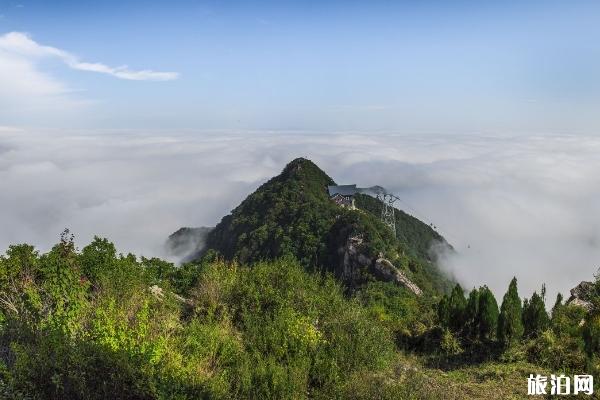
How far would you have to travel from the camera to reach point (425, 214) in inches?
7328

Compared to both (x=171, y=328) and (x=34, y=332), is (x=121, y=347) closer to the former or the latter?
(x=171, y=328)

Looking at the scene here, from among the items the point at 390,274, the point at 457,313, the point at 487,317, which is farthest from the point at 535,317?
the point at 390,274

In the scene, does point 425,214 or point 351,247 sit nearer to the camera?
point 351,247

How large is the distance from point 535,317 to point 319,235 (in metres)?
43.2

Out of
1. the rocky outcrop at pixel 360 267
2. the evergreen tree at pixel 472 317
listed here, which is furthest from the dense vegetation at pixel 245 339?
the rocky outcrop at pixel 360 267

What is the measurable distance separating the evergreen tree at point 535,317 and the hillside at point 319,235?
969 inches

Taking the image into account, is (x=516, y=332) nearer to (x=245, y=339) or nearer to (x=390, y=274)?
(x=245, y=339)

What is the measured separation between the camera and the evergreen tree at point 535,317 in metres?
12.9

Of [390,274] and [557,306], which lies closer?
[557,306]

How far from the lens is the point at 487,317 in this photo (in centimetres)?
1298

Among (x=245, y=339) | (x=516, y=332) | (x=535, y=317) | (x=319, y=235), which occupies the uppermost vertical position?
(x=245, y=339)

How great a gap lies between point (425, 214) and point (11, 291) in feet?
608

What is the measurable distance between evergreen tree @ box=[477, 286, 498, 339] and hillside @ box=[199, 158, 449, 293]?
24.2 m

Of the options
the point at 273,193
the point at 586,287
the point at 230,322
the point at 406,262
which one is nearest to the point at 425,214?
the point at 273,193
